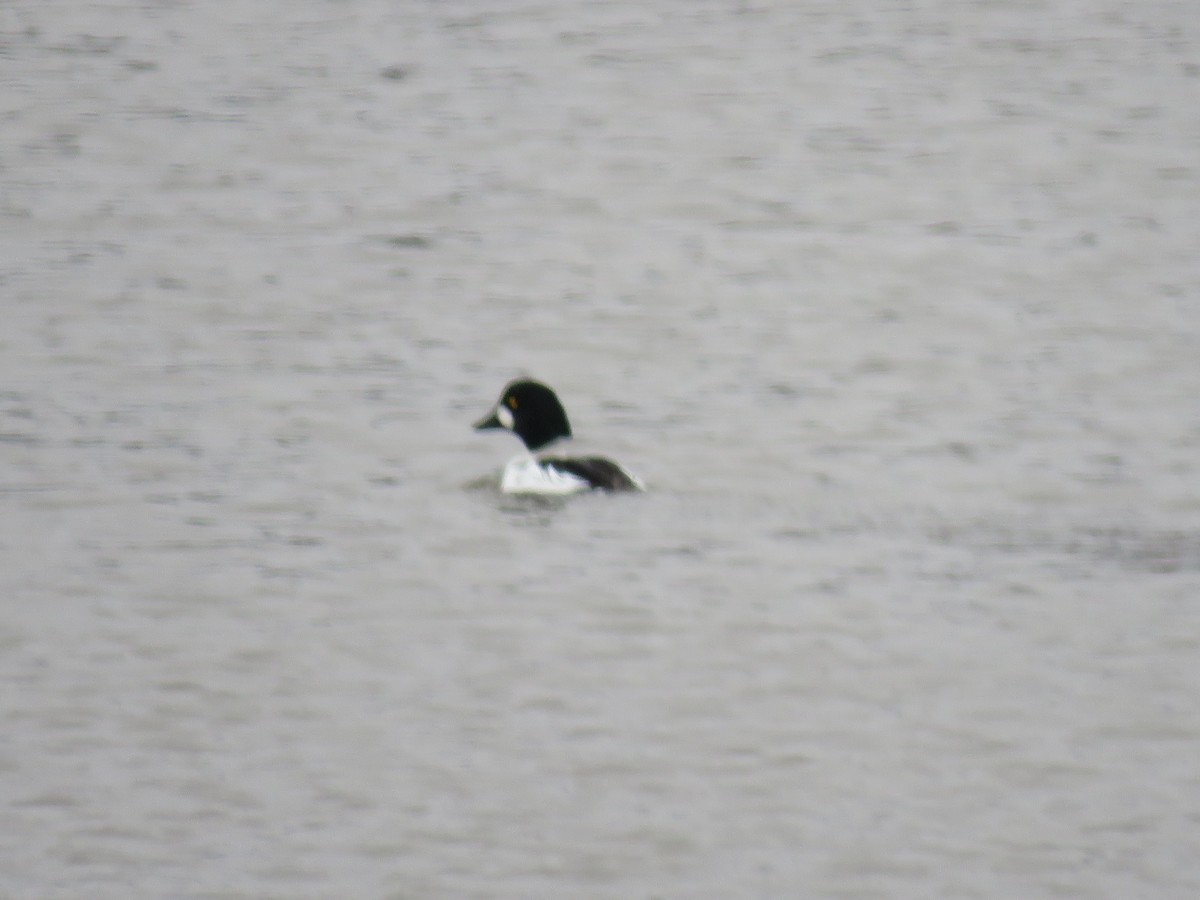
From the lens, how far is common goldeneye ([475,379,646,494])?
13648mm

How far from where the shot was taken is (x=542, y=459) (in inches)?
546

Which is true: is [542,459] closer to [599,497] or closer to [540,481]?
[540,481]

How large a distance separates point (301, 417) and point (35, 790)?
22.1 ft

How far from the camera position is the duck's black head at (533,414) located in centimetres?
1463

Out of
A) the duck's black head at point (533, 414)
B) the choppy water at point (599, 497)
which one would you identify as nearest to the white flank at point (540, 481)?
the choppy water at point (599, 497)

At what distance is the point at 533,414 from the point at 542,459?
0.83 meters

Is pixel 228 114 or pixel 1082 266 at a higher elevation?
pixel 228 114

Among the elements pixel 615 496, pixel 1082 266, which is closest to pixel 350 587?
pixel 615 496

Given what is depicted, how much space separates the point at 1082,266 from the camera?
20.4 metres

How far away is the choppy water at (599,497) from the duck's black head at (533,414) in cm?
35

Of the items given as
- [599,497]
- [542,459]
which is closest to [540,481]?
[542,459]

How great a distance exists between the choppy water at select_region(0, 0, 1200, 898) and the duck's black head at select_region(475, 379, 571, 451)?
35cm

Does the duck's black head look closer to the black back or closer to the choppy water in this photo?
the choppy water

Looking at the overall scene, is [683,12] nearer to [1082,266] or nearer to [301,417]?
[1082,266]
